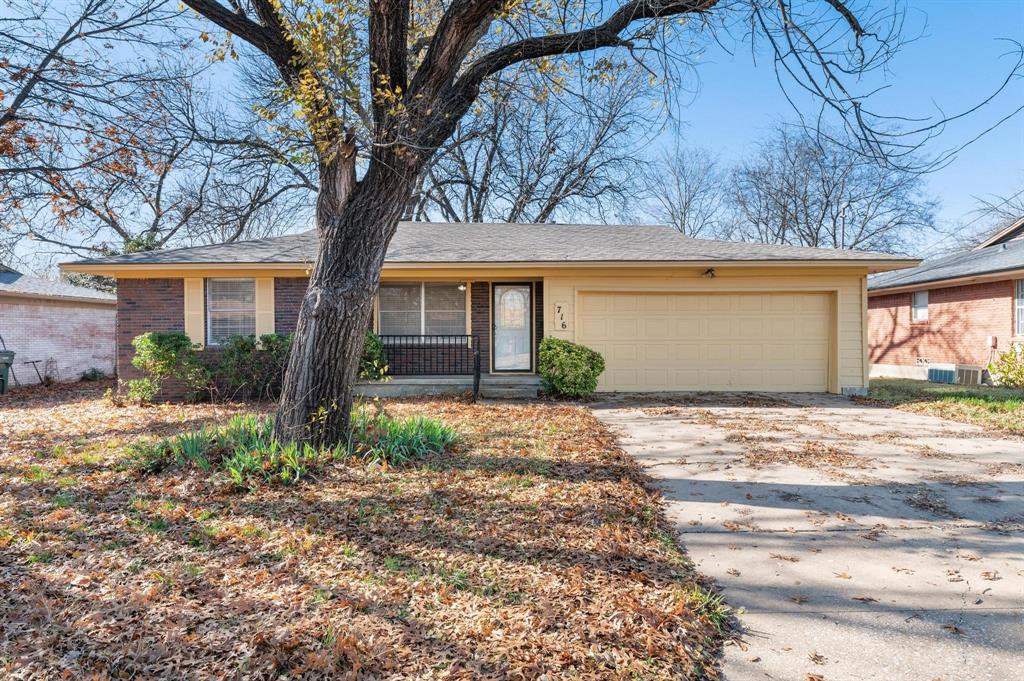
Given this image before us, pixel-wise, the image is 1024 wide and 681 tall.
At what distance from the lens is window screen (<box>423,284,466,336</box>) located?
11.6 metres

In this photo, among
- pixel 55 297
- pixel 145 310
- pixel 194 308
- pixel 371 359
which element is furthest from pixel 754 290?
pixel 55 297

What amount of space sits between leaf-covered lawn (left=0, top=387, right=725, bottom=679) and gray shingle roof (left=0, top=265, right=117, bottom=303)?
12.0 meters

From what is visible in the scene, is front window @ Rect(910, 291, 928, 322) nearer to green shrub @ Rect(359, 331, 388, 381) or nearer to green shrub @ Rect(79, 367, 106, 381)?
green shrub @ Rect(359, 331, 388, 381)

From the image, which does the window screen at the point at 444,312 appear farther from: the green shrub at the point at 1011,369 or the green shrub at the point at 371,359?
the green shrub at the point at 1011,369

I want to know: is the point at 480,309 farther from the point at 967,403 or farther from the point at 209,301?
the point at 967,403

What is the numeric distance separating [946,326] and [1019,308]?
7.16 feet

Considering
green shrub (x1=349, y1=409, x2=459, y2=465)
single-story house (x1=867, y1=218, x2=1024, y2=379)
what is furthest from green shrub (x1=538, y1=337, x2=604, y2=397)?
single-story house (x1=867, y1=218, x2=1024, y2=379)

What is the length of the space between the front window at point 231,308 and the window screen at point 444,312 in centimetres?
361

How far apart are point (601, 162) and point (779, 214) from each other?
12735 millimetres

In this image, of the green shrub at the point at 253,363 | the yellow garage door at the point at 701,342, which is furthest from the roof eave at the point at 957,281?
the green shrub at the point at 253,363

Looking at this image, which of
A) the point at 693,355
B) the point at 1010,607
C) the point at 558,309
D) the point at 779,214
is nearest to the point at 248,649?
the point at 1010,607

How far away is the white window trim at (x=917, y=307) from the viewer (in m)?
15.4

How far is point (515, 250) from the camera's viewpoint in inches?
441

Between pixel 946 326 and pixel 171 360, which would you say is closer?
pixel 171 360
